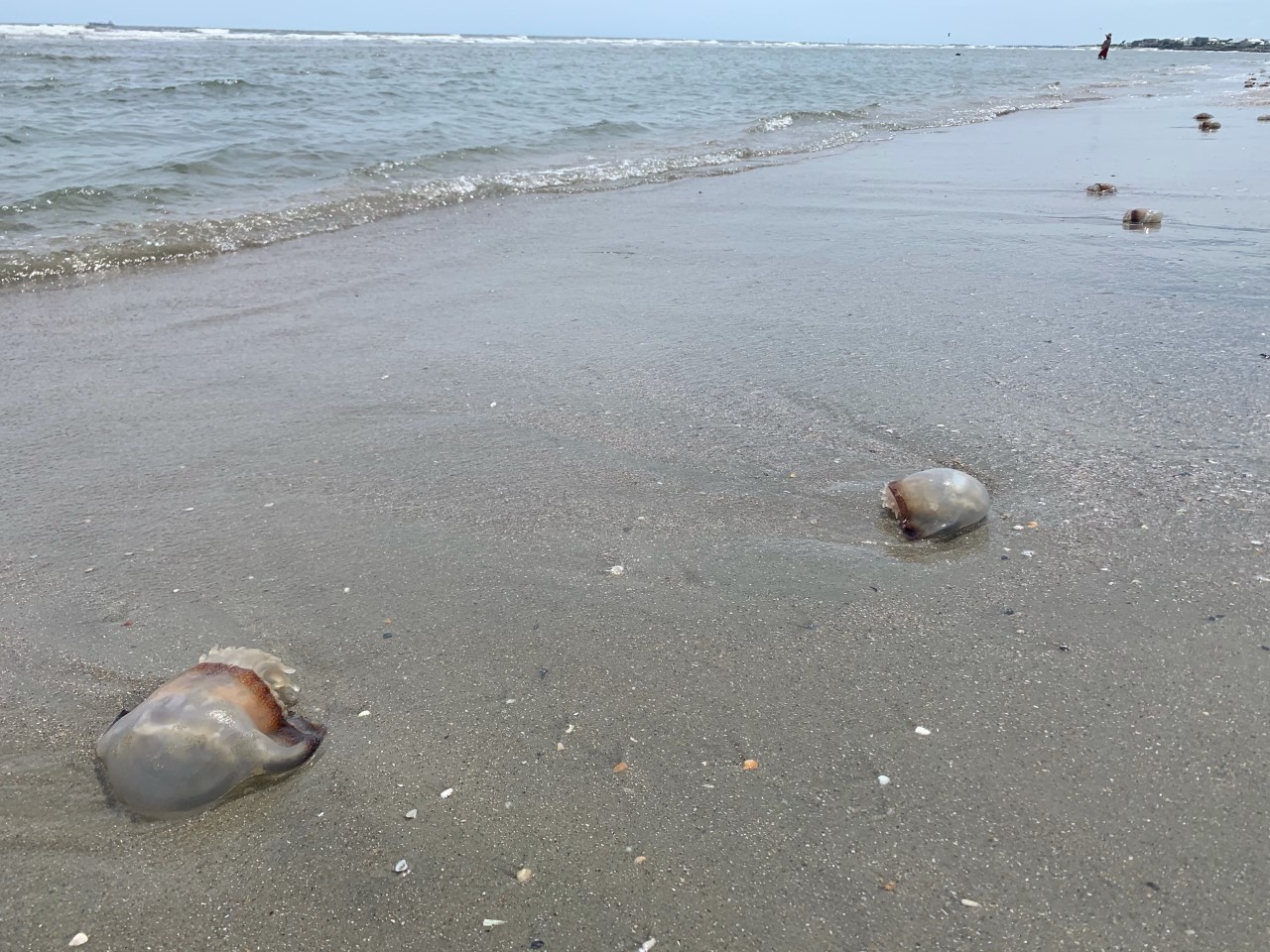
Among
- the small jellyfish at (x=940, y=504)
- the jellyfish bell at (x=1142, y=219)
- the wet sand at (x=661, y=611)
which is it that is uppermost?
the jellyfish bell at (x=1142, y=219)

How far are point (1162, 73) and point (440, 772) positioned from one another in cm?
3829

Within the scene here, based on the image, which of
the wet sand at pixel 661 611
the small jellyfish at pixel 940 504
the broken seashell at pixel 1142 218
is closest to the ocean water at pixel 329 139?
the wet sand at pixel 661 611

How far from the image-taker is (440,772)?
2.00m

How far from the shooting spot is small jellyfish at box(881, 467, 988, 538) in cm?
274

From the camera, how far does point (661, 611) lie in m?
2.52

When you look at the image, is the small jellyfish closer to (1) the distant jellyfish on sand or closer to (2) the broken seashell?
(1) the distant jellyfish on sand

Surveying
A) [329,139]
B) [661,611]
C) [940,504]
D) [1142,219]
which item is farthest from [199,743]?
[329,139]

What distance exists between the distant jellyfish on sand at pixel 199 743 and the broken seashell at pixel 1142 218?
6.78 metres

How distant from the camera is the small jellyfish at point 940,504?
2.74m

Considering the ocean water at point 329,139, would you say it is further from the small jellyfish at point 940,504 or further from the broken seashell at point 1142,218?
the small jellyfish at point 940,504

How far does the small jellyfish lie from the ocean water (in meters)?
5.79

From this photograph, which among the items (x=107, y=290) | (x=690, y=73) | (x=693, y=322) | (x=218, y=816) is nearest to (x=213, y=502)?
(x=218, y=816)

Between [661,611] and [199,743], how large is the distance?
119cm

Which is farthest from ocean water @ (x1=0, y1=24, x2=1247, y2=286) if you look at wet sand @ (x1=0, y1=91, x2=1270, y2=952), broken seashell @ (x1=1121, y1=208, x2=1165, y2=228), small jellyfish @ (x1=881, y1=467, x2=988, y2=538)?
small jellyfish @ (x1=881, y1=467, x2=988, y2=538)
